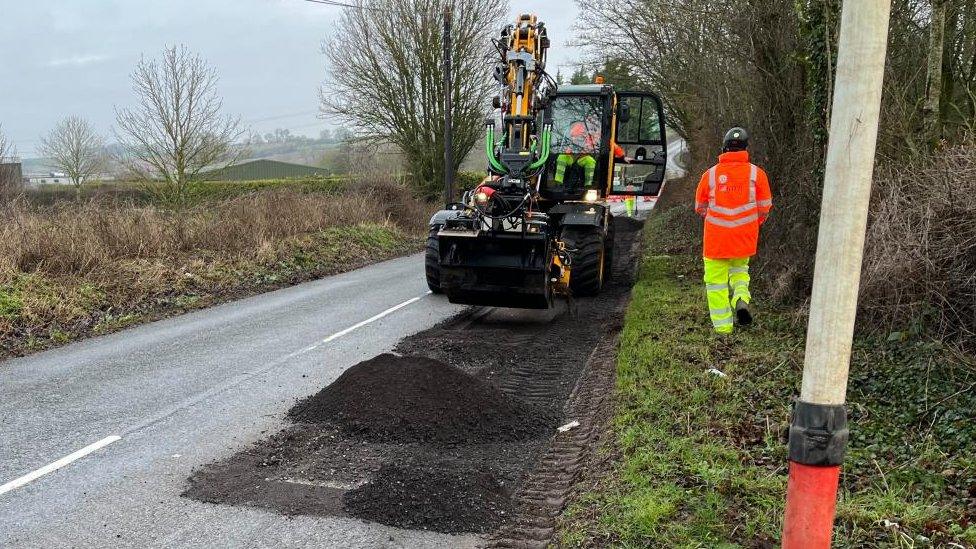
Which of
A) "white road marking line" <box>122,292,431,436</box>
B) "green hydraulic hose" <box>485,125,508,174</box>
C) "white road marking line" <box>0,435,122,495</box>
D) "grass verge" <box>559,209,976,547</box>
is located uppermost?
"green hydraulic hose" <box>485,125,508,174</box>

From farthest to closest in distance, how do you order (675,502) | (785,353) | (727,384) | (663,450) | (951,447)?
(785,353), (727,384), (663,450), (951,447), (675,502)

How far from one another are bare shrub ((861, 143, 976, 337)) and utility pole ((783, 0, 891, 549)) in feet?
10.6

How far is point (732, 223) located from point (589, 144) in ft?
15.6

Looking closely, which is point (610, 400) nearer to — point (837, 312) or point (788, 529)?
point (788, 529)

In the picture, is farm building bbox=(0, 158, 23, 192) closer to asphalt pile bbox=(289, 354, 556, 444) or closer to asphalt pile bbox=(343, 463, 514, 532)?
asphalt pile bbox=(289, 354, 556, 444)

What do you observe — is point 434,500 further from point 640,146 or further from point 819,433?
point 640,146

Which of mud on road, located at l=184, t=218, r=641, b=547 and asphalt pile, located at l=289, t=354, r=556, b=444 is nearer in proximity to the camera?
mud on road, located at l=184, t=218, r=641, b=547

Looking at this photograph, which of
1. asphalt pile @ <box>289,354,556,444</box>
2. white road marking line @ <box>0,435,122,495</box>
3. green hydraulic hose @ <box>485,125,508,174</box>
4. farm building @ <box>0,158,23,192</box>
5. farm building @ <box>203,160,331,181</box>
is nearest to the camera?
white road marking line @ <box>0,435,122,495</box>

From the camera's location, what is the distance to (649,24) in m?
23.2

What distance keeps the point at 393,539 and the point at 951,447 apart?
328 cm

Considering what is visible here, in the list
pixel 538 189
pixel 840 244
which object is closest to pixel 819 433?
pixel 840 244

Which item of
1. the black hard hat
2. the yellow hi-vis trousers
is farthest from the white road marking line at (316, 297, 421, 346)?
the black hard hat

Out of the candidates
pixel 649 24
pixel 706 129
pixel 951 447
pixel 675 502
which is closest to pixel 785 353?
pixel 951 447

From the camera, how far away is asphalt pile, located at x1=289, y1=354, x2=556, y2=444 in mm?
5543
